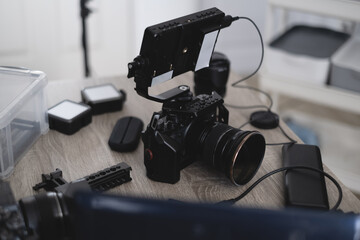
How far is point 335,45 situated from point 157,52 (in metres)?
1.21

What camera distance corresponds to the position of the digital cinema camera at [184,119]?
995mm

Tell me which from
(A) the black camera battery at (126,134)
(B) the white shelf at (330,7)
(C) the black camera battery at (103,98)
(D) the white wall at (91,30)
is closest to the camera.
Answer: (A) the black camera battery at (126,134)

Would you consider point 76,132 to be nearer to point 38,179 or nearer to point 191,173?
point 38,179

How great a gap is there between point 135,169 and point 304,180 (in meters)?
0.35

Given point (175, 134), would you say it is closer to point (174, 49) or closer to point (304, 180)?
point (174, 49)

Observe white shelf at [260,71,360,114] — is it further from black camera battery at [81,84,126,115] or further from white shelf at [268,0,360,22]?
black camera battery at [81,84,126,115]

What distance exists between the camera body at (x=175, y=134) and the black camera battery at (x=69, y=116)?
0.24 metres

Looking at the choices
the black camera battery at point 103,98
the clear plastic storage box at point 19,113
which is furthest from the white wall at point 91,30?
the clear plastic storage box at point 19,113

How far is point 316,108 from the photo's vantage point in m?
2.53

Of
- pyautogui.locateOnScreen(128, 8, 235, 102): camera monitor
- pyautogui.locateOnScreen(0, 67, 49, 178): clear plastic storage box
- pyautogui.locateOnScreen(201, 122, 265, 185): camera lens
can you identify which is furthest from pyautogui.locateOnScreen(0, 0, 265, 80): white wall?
pyautogui.locateOnScreen(201, 122, 265, 185): camera lens

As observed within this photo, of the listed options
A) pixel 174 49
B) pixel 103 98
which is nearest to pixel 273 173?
pixel 174 49

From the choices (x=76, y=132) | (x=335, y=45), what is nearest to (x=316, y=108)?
(x=335, y=45)

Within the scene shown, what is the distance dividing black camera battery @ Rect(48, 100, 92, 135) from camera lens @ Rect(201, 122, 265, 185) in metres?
0.33

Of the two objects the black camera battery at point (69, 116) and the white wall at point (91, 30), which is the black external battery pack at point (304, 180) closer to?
the black camera battery at point (69, 116)
